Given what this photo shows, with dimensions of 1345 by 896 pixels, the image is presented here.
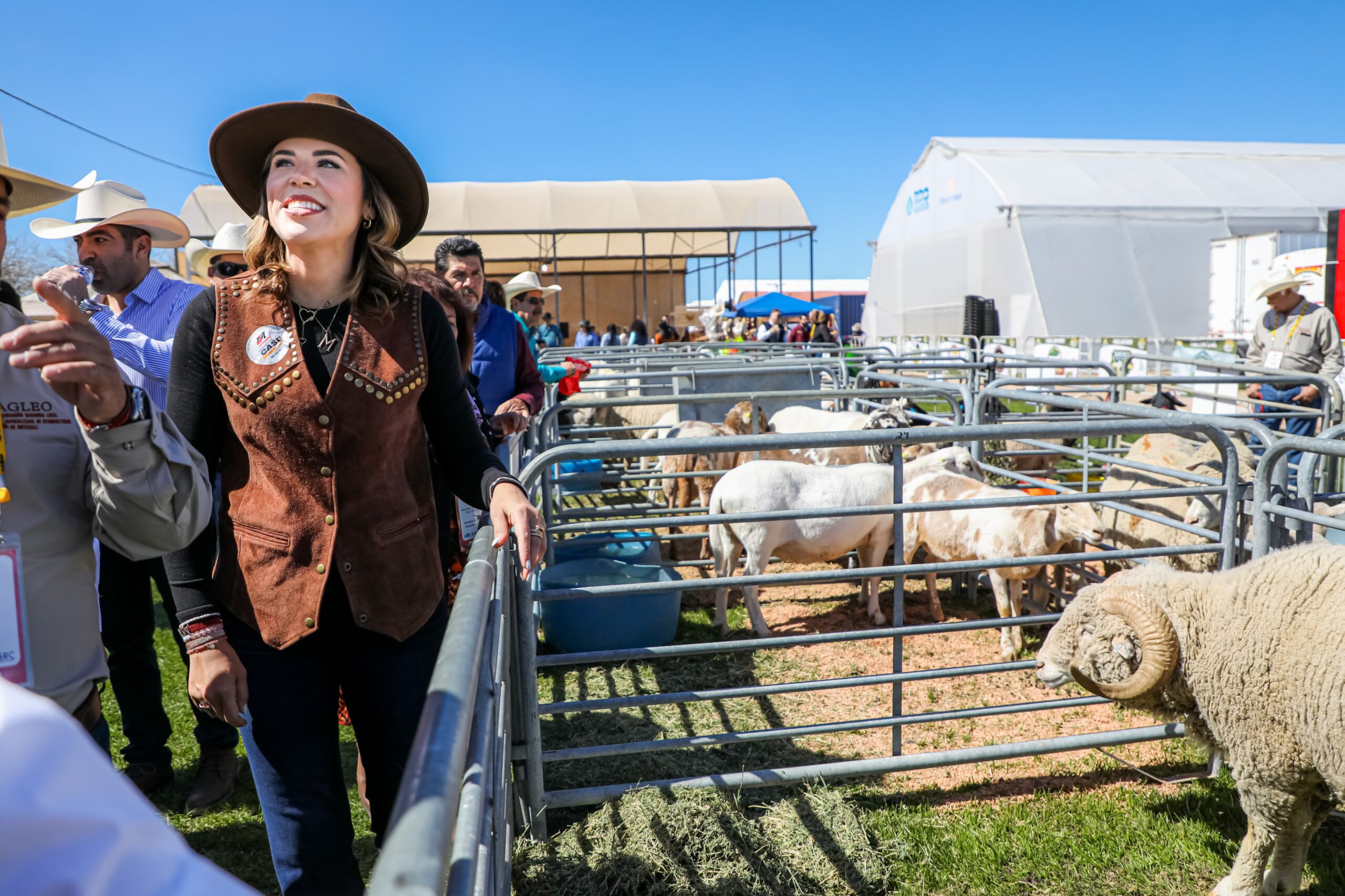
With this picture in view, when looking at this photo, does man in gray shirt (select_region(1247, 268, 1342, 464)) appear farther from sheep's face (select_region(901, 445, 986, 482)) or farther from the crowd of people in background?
the crowd of people in background

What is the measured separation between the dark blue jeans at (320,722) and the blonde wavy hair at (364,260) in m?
0.62

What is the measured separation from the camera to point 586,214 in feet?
A: 98.3

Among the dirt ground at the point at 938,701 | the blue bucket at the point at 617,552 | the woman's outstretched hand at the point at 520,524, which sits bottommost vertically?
the dirt ground at the point at 938,701

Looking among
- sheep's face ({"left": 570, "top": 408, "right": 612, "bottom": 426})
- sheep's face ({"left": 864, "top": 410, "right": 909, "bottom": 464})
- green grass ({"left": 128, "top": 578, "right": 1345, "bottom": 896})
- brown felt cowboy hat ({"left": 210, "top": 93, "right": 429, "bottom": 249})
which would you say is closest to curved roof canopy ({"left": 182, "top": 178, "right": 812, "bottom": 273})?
sheep's face ({"left": 570, "top": 408, "right": 612, "bottom": 426})

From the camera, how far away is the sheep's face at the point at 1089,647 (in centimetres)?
299

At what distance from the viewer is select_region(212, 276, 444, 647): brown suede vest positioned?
171 centimetres

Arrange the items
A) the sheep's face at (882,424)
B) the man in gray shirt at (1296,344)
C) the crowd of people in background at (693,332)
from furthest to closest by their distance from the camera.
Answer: the crowd of people in background at (693,332) → the man in gray shirt at (1296,344) → the sheep's face at (882,424)

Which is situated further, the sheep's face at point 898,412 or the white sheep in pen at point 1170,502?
the sheep's face at point 898,412

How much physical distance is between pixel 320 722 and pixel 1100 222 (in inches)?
1120

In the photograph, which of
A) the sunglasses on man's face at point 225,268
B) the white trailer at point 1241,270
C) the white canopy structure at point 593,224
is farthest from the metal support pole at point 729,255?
the sunglasses on man's face at point 225,268

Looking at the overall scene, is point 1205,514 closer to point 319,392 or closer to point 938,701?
point 938,701

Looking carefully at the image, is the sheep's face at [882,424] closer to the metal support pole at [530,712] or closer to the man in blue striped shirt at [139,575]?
the metal support pole at [530,712]

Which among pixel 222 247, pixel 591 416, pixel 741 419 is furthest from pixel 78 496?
pixel 591 416

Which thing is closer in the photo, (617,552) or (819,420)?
(617,552)
